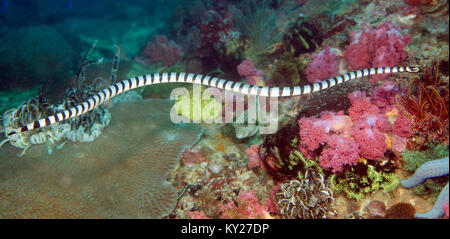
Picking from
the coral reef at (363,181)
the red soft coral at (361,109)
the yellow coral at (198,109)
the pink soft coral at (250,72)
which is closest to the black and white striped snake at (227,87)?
the yellow coral at (198,109)

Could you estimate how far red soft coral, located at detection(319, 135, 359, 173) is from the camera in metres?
2.81

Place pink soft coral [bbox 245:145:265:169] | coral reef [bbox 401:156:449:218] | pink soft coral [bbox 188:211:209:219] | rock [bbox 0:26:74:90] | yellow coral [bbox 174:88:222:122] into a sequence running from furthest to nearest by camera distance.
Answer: rock [bbox 0:26:74:90]
yellow coral [bbox 174:88:222:122]
pink soft coral [bbox 245:145:265:169]
pink soft coral [bbox 188:211:209:219]
coral reef [bbox 401:156:449:218]

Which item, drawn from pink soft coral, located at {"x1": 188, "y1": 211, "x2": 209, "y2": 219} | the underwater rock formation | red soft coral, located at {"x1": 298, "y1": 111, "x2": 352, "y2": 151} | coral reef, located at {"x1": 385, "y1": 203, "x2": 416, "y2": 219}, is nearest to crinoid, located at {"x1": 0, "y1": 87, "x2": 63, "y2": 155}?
the underwater rock formation

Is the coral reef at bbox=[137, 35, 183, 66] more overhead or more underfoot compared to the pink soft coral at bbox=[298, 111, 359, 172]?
more overhead

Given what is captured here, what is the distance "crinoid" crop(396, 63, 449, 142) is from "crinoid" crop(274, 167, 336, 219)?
1.37 m

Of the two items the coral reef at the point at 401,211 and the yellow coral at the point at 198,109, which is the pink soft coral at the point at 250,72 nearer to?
the yellow coral at the point at 198,109

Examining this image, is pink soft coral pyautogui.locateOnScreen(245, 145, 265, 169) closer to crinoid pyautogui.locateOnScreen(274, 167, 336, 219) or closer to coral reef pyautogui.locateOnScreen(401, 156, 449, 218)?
crinoid pyautogui.locateOnScreen(274, 167, 336, 219)

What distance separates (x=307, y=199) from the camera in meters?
2.91

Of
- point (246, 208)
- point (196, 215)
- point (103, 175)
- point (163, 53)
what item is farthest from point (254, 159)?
point (163, 53)

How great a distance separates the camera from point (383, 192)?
292 cm

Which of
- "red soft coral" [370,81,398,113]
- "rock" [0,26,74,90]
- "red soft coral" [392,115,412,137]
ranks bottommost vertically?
"red soft coral" [392,115,412,137]

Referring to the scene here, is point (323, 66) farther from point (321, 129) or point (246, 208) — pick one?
point (246, 208)

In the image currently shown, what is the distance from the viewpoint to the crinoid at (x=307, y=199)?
2.87 m
